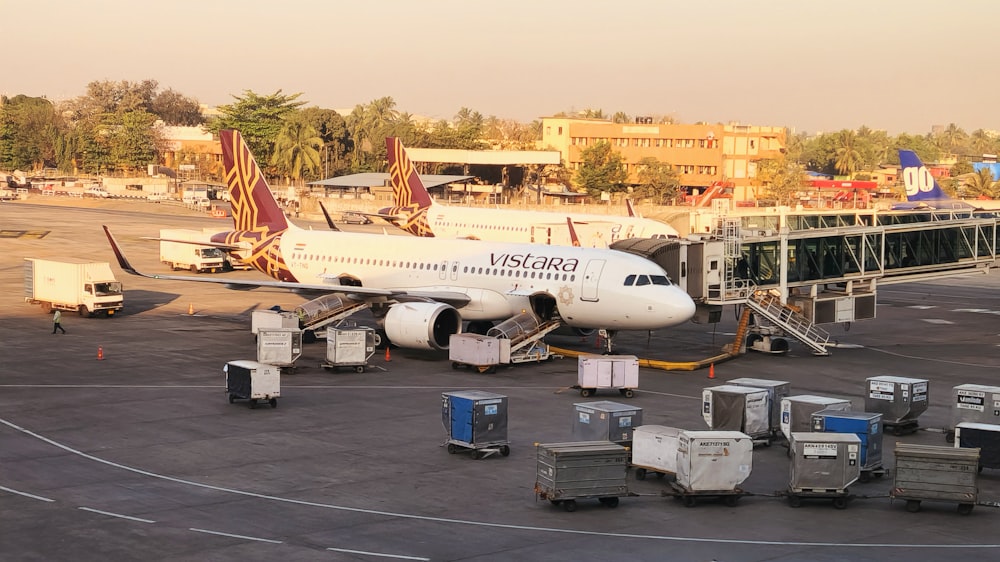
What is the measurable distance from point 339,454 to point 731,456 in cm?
1140

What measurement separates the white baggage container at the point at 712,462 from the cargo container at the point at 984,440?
7.51 metres

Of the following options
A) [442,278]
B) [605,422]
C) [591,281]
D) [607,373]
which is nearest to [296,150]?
[442,278]

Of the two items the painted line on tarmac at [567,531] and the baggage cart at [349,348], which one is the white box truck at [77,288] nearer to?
the baggage cart at [349,348]

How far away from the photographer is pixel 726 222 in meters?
54.6

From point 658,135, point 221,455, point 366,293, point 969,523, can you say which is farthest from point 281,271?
point 658,135

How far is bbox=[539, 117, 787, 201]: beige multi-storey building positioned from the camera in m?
191

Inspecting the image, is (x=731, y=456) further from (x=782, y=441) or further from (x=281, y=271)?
(x=281, y=271)

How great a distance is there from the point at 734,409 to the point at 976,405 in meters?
7.71

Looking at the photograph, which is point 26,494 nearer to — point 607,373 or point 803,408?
point 607,373

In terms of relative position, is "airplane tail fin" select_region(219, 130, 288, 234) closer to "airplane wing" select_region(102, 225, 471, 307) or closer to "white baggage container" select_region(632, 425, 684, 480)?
"airplane wing" select_region(102, 225, 471, 307)

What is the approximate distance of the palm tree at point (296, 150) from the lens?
194 meters

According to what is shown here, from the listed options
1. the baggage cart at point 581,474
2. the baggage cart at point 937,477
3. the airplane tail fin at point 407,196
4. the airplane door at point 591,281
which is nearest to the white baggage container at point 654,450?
the baggage cart at point 581,474

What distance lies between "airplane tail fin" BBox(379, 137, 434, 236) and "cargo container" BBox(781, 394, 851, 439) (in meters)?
60.6

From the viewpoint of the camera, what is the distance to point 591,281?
50.4 meters
